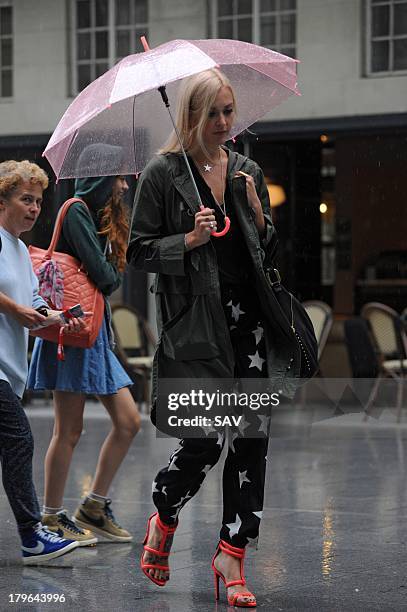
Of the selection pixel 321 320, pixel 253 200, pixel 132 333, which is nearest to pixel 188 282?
pixel 253 200

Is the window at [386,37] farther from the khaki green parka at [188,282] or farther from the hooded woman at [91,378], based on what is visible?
the khaki green parka at [188,282]

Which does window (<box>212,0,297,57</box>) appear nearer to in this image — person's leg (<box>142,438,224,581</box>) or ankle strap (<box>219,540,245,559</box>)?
person's leg (<box>142,438,224,581</box>)

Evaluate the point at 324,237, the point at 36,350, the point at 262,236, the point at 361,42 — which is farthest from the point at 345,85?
the point at 262,236

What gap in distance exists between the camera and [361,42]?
13.3 meters

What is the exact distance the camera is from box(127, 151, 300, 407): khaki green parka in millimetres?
4797

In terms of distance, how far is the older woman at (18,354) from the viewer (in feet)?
17.9

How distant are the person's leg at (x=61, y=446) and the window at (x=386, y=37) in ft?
26.7

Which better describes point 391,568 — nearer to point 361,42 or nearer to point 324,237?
point 361,42

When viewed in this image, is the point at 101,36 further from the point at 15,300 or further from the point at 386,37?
the point at 15,300

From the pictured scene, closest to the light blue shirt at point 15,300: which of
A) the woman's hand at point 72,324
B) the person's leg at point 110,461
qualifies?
the woman's hand at point 72,324

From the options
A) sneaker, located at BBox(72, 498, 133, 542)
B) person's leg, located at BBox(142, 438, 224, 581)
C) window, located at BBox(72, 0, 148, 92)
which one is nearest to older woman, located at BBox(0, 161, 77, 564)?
sneaker, located at BBox(72, 498, 133, 542)

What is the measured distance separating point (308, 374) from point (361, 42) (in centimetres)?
895

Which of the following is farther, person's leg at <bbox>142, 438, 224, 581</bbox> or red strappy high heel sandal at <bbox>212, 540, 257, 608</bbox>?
person's leg at <bbox>142, 438, 224, 581</bbox>

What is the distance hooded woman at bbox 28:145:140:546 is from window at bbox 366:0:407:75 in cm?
752
